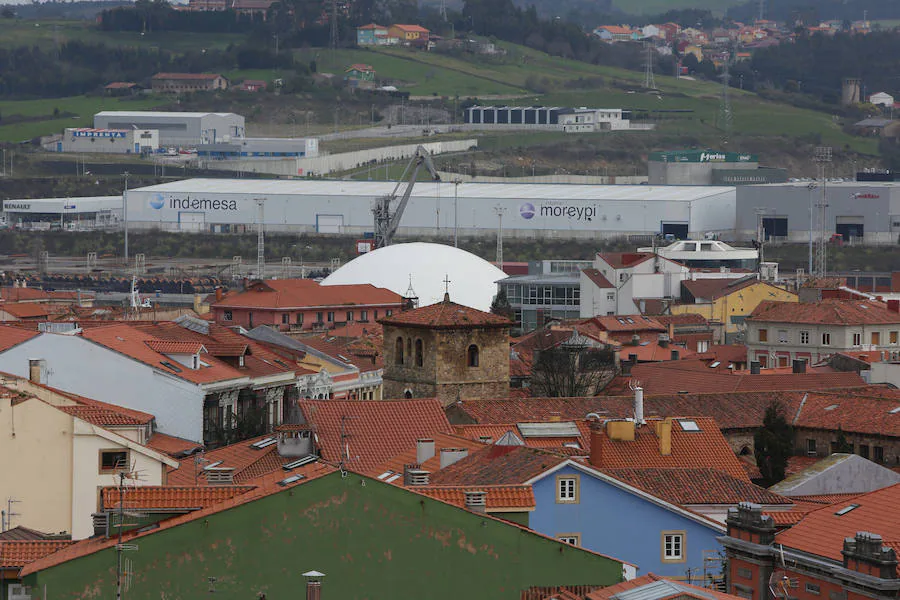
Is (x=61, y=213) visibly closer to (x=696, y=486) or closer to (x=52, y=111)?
(x=52, y=111)

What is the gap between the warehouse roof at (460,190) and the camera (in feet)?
392

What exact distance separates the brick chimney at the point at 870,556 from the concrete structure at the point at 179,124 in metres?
147

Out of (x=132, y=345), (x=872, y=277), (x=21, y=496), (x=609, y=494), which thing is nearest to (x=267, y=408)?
(x=132, y=345)

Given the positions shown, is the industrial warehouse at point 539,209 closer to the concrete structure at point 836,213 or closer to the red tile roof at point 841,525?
the concrete structure at point 836,213

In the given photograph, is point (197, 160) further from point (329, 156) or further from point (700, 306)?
point (700, 306)

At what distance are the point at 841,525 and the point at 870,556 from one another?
180 cm

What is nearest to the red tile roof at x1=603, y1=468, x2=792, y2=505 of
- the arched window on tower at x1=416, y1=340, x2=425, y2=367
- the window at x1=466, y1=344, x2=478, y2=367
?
the window at x1=466, y1=344, x2=478, y2=367

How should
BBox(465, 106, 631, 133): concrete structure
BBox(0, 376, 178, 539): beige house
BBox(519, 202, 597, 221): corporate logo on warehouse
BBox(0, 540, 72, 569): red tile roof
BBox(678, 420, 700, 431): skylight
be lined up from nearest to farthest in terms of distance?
BBox(0, 540, 72, 569): red tile roof < BBox(0, 376, 178, 539): beige house < BBox(678, 420, 700, 431): skylight < BBox(519, 202, 597, 221): corporate logo on warehouse < BBox(465, 106, 631, 133): concrete structure

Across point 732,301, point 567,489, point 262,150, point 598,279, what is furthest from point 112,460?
point 262,150

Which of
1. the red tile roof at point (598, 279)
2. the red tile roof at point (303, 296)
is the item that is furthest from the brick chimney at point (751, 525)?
the red tile roof at point (598, 279)

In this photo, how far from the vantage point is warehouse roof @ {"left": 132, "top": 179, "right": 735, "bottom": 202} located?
119438 mm

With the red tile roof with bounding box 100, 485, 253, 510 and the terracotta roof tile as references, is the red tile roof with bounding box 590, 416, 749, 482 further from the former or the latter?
the red tile roof with bounding box 100, 485, 253, 510

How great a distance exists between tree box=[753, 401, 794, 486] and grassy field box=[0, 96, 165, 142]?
137 meters

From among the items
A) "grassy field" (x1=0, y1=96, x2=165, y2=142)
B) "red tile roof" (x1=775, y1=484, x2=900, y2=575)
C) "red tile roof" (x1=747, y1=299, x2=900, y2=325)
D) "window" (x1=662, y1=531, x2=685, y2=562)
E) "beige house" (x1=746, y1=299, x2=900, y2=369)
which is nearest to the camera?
"red tile roof" (x1=775, y1=484, x2=900, y2=575)
